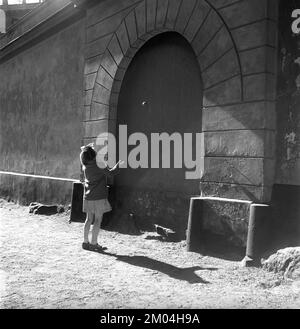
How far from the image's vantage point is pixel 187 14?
593cm

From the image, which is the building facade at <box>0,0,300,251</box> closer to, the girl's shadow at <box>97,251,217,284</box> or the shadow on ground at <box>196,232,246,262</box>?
the shadow on ground at <box>196,232,246,262</box>

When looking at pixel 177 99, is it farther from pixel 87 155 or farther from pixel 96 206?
pixel 96 206

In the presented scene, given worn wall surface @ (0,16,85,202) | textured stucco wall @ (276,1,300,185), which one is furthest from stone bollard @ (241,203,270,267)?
worn wall surface @ (0,16,85,202)

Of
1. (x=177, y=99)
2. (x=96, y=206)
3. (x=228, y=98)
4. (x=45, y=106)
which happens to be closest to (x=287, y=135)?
(x=228, y=98)

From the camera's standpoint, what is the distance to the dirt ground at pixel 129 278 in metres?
3.46

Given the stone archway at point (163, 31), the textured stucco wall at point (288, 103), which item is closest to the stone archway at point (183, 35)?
the stone archway at point (163, 31)

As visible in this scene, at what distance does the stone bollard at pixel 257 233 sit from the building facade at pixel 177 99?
13 centimetres

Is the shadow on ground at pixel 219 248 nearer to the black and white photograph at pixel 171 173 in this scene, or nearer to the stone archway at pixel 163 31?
the black and white photograph at pixel 171 173

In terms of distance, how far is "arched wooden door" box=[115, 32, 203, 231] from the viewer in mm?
6188

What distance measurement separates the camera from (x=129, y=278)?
4215mm

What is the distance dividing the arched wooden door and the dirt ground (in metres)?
0.67

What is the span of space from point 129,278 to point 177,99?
3.17 m
